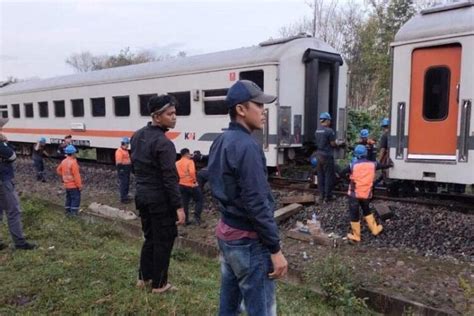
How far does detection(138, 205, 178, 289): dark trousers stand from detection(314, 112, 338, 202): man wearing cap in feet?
15.4

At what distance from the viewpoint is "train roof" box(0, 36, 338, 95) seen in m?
9.81

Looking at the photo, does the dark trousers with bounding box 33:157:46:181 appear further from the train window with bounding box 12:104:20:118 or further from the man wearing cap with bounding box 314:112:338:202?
the man wearing cap with bounding box 314:112:338:202

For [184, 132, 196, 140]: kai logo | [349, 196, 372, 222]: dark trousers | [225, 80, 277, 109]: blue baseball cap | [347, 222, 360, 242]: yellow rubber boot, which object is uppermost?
[225, 80, 277, 109]: blue baseball cap

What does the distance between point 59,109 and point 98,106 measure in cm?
315

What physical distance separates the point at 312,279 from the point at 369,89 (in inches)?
888

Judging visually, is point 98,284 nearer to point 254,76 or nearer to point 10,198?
point 10,198

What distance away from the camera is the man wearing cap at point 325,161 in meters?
8.18

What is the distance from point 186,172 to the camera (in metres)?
7.80

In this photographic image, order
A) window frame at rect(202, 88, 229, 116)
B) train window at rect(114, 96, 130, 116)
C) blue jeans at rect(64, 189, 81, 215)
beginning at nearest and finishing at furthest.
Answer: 1. blue jeans at rect(64, 189, 81, 215)
2. window frame at rect(202, 88, 229, 116)
3. train window at rect(114, 96, 130, 116)

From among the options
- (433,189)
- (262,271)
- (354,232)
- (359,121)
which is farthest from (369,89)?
(262,271)

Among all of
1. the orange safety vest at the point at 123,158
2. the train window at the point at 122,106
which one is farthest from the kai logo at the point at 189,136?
the train window at the point at 122,106

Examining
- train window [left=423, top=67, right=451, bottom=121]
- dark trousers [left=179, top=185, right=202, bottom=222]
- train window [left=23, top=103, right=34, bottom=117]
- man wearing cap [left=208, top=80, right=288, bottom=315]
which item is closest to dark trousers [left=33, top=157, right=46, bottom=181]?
train window [left=23, top=103, right=34, bottom=117]

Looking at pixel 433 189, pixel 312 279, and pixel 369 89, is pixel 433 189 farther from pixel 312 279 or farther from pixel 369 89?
pixel 369 89

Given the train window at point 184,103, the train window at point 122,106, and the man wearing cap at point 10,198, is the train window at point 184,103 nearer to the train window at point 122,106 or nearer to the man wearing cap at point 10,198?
the train window at point 122,106
